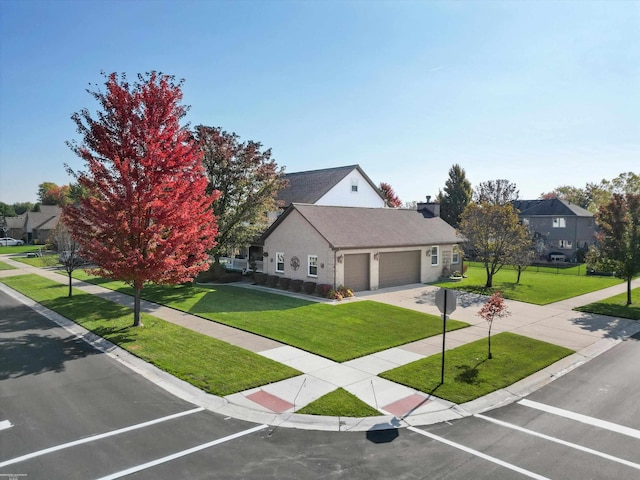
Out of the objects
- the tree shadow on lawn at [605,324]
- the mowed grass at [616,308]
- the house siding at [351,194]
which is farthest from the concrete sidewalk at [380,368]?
the house siding at [351,194]

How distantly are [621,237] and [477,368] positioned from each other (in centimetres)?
1562

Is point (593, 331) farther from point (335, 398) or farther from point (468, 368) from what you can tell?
point (335, 398)

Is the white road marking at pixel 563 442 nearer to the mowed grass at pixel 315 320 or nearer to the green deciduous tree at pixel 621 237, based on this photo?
the mowed grass at pixel 315 320

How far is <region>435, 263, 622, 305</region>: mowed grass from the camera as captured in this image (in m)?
24.2

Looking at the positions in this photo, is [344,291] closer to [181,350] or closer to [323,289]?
[323,289]

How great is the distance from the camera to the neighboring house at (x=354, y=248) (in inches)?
926

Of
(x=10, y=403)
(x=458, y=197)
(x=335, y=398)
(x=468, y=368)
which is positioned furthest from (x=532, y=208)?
(x=10, y=403)

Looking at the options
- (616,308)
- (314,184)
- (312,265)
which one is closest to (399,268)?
(312,265)

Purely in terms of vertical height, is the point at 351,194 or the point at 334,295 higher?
the point at 351,194

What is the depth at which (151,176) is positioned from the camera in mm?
14703

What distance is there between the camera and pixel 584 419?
8992 millimetres

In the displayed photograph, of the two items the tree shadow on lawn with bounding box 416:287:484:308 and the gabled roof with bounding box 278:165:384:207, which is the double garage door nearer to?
the tree shadow on lawn with bounding box 416:287:484:308

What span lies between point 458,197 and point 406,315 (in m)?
44.1

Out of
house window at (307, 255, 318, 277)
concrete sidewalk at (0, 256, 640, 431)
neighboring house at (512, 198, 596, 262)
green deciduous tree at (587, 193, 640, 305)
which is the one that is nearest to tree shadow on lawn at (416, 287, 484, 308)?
concrete sidewalk at (0, 256, 640, 431)
